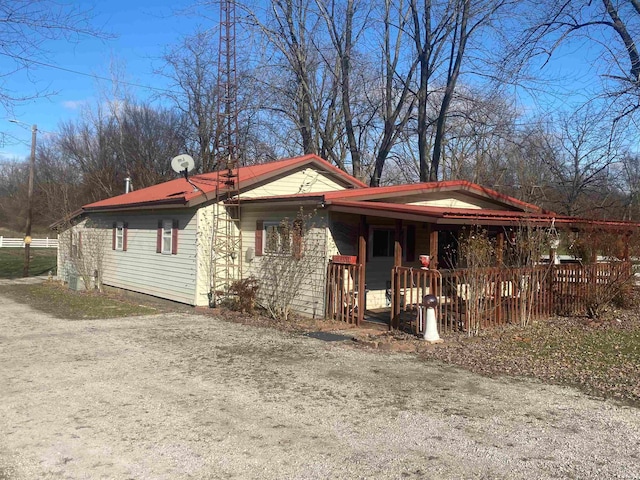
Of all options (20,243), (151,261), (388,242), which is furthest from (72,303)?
(20,243)

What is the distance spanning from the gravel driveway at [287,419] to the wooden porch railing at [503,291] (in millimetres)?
1972

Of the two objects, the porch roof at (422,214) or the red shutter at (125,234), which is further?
the red shutter at (125,234)

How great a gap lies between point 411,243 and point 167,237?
21.4 ft

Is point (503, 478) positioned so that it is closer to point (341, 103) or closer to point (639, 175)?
point (341, 103)

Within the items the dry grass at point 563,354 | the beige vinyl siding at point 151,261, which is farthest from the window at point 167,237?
the dry grass at point 563,354

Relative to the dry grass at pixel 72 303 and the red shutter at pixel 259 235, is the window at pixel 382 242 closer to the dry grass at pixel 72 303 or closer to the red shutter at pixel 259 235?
the red shutter at pixel 259 235

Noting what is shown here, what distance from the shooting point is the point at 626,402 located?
18.9ft

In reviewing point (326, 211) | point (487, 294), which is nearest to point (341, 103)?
point (326, 211)

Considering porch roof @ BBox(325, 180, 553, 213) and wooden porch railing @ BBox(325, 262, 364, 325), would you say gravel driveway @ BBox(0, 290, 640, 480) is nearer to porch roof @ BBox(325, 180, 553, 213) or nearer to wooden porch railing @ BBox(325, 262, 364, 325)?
wooden porch railing @ BBox(325, 262, 364, 325)

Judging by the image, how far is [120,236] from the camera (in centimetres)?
1788

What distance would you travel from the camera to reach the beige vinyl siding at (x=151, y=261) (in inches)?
541

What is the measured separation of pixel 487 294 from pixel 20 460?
769 cm

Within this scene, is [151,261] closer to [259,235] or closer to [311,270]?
[259,235]

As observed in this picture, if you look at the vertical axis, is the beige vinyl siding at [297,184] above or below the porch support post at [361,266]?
above
